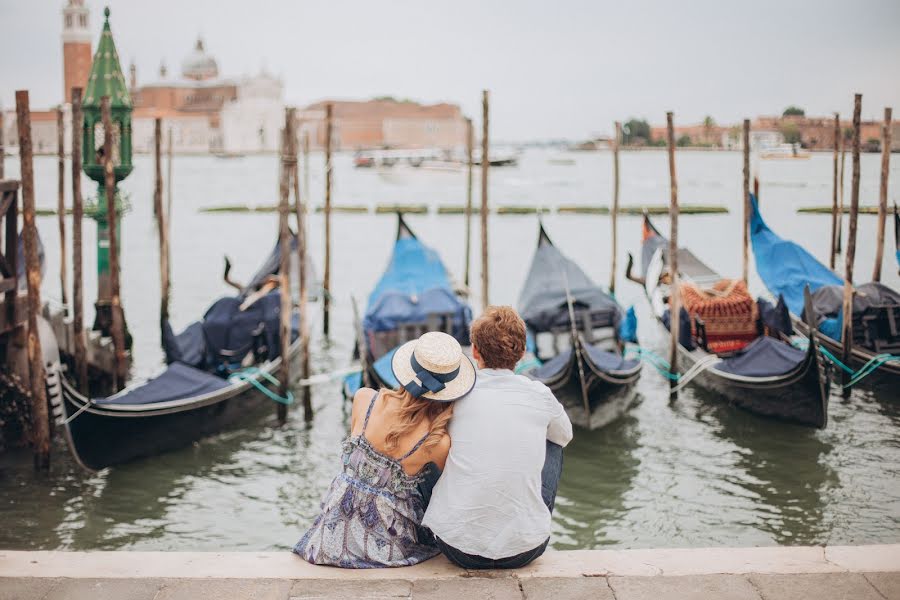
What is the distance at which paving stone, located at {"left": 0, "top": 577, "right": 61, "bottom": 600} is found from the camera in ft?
5.41

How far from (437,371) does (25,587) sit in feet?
2.68

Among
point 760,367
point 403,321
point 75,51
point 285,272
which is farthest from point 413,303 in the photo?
point 75,51

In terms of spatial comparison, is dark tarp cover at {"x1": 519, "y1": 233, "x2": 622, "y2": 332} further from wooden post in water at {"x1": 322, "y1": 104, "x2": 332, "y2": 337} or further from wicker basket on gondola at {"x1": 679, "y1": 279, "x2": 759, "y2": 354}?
wooden post in water at {"x1": 322, "y1": 104, "x2": 332, "y2": 337}

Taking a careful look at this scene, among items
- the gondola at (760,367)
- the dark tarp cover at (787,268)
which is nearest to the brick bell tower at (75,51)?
the dark tarp cover at (787,268)

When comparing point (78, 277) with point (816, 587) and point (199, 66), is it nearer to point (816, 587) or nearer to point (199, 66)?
point (816, 587)

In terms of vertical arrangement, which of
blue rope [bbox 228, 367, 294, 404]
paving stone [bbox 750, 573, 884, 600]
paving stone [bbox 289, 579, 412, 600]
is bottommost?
blue rope [bbox 228, 367, 294, 404]

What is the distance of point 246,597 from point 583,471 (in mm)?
2820

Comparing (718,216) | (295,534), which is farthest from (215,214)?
(295,534)

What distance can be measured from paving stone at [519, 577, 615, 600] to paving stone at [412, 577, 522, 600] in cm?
2

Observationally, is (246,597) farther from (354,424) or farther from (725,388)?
(725,388)

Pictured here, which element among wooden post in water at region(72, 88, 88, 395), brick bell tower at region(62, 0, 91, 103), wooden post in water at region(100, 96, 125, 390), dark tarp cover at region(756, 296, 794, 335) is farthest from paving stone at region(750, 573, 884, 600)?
brick bell tower at region(62, 0, 91, 103)

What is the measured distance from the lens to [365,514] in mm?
1743

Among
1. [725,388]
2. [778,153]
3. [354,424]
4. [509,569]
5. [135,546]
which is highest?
[778,153]

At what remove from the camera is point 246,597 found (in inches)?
64.2
